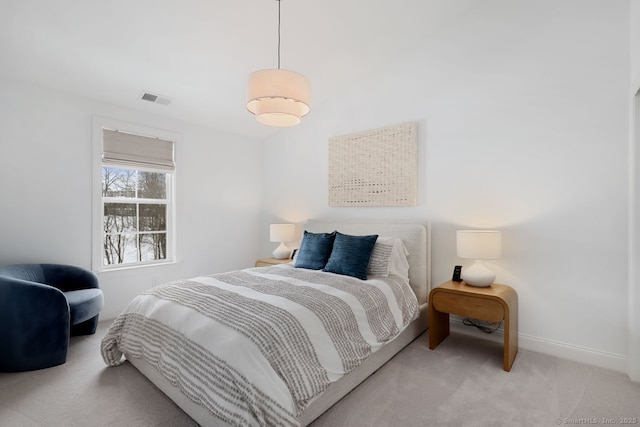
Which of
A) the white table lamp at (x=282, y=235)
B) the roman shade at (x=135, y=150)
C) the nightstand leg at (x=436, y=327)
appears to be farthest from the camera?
the white table lamp at (x=282, y=235)

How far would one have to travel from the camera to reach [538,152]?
271 centimetres

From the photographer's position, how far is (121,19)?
2.51m

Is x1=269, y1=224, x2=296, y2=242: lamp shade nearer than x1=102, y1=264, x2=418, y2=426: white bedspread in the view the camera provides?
No

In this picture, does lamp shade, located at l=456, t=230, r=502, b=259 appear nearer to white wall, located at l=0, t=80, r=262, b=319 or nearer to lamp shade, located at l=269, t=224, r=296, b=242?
lamp shade, located at l=269, t=224, r=296, b=242

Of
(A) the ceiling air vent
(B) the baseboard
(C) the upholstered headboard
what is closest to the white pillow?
(C) the upholstered headboard

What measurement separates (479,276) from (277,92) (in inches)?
86.6

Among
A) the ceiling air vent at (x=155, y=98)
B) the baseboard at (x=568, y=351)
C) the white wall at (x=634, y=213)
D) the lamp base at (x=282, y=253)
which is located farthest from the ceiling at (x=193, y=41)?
the baseboard at (x=568, y=351)

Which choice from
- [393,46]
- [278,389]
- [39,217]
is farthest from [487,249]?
[39,217]

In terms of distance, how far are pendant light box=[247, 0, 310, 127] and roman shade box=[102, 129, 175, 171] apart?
2.07 meters

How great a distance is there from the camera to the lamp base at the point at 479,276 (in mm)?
2676

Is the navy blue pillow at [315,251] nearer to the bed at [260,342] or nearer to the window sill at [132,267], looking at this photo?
the bed at [260,342]

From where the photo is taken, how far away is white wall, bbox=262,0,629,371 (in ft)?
7.94

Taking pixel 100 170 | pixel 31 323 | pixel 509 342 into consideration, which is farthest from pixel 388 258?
pixel 100 170

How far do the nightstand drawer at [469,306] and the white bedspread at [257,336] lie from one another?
28 centimetres
